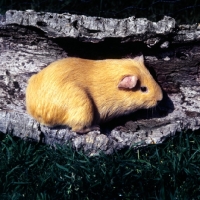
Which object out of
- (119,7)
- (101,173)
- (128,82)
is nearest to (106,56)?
(128,82)

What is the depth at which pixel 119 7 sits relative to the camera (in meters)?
5.66

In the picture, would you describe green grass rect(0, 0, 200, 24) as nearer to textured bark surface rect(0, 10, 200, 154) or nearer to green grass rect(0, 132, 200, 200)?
textured bark surface rect(0, 10, 200, 154)

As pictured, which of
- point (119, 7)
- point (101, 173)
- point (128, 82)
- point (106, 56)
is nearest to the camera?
point (101, 173)

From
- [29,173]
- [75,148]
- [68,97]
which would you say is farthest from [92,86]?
[29,173]

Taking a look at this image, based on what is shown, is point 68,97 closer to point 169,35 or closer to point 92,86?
point 92,86

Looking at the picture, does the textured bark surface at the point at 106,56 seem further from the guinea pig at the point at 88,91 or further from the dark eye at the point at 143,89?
A: the dark eye at the point at 143,89

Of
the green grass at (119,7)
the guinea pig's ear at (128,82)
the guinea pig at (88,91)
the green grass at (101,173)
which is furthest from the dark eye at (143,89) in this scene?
the green grass at (119,7)

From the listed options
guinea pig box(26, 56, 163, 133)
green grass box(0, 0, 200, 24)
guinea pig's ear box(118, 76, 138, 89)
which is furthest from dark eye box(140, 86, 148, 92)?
green grass box(0, 0, 200, 24)

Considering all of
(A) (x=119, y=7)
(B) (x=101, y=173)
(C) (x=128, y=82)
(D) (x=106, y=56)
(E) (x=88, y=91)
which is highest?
(A) (x=119, y=7)

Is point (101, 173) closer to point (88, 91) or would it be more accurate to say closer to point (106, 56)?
point (88, 91)

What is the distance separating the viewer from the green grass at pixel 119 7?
5.48 m

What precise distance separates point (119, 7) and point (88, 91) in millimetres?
2108

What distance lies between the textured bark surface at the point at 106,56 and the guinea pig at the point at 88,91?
0.42 ft

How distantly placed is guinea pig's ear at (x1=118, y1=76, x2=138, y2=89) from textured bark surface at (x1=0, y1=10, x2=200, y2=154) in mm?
292
